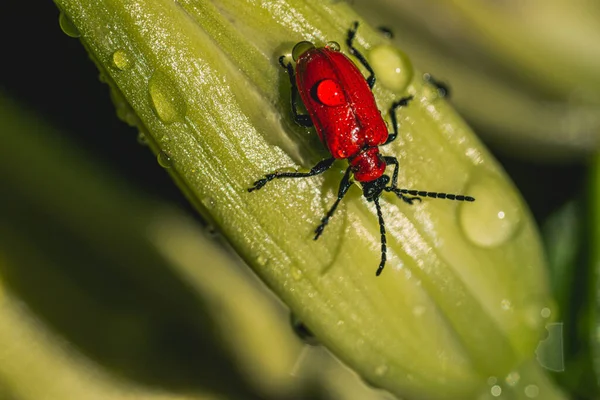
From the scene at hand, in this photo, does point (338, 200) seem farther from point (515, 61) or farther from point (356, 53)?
point (515, 61)

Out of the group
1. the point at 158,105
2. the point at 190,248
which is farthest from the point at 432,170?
the point at 190,248

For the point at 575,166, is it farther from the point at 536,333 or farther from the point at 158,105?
the point at 158,105

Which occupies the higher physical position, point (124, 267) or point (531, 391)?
point (124, 267)

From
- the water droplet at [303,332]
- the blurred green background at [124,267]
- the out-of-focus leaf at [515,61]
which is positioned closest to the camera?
the blurred green background at [124,267]

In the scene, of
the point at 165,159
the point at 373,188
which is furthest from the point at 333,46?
the point at 165,159

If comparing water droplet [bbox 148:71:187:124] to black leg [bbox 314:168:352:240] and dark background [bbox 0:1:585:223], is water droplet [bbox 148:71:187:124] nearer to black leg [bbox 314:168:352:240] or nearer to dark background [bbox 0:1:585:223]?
black leg [bbox 314:168:352:240]

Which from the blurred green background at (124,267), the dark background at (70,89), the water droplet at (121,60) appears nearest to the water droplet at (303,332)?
the blurred green background at (124,267)

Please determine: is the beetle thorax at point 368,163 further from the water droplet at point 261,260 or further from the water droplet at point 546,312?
the water droplet at point 546,312
